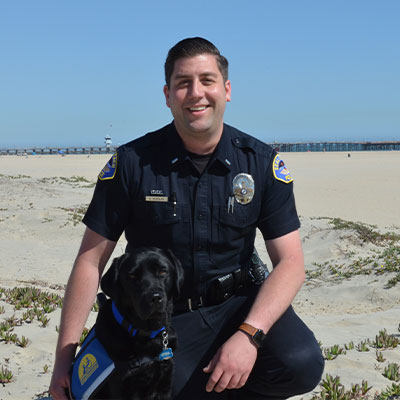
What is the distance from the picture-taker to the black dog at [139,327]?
307cm

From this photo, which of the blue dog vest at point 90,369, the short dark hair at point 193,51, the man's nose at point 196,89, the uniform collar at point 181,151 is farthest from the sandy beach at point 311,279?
the short dark hair at point 193,51

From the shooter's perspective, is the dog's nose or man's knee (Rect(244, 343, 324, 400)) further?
man's knee (Rect(244, 343, 324, 400))

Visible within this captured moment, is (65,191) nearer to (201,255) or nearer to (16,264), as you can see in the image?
(16,264)

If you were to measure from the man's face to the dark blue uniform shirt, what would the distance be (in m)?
0.21

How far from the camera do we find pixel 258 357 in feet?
12.0

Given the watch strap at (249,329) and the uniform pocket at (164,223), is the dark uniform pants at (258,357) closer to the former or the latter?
the watch strap at (249,329)

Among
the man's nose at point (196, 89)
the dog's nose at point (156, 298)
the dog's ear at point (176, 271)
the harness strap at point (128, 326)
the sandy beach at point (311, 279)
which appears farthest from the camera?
the sandy beach at point (311, 279)

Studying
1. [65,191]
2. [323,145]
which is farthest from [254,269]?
[323,145]

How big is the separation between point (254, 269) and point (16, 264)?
673cm

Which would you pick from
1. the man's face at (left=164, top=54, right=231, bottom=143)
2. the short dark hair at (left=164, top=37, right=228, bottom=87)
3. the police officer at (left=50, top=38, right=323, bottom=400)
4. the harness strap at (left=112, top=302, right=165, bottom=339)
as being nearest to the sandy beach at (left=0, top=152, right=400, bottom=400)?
the police officer at (left=50, top=38, right=323, bottom=400)

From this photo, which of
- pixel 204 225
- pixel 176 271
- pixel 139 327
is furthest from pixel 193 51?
pixel 139 327

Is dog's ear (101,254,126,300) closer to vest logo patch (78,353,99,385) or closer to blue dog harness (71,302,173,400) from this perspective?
blue dog harness (71,302,173,400)

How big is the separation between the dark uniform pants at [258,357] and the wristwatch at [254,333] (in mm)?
366

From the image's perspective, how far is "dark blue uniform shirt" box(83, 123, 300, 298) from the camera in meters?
3.61
